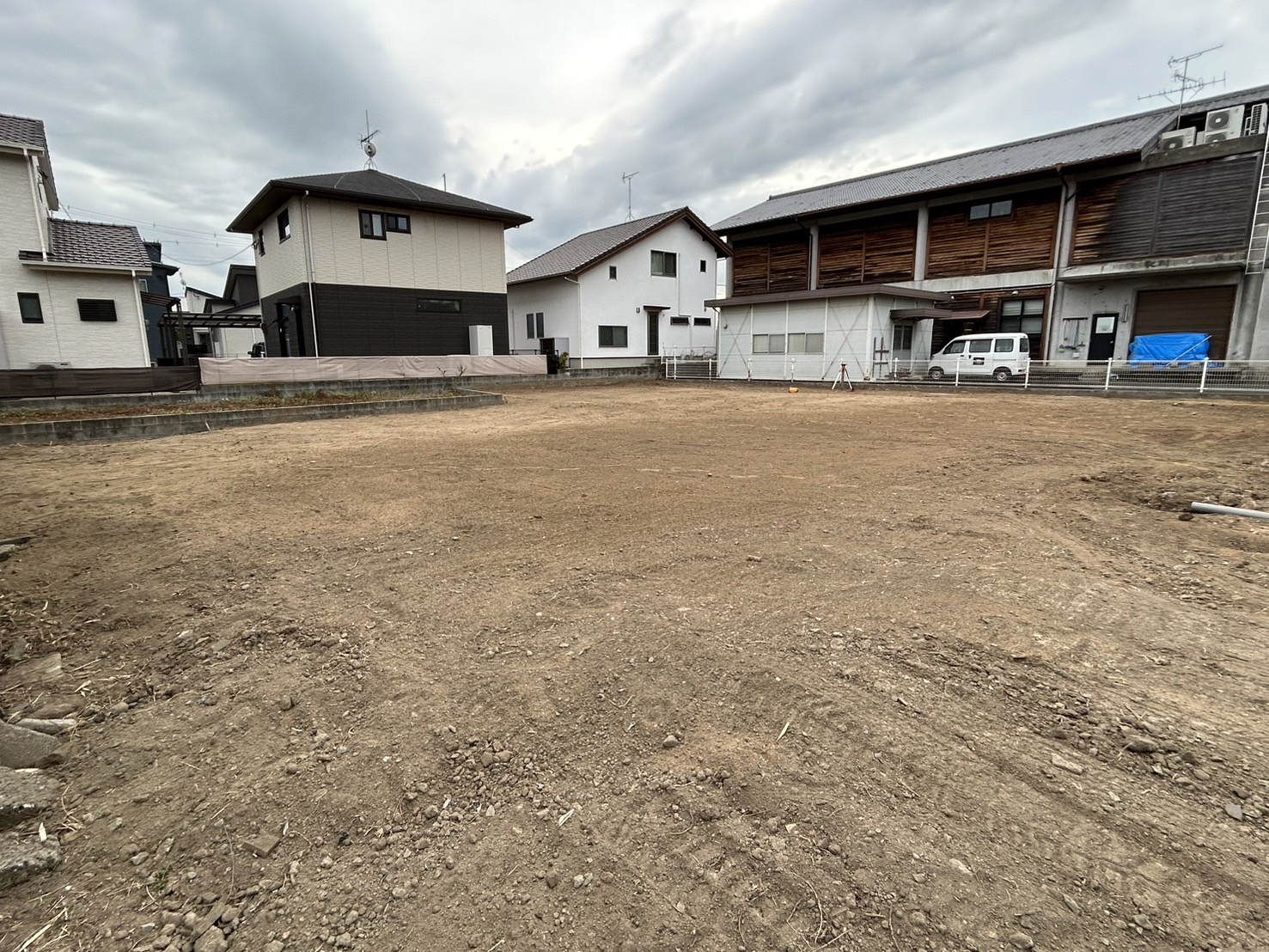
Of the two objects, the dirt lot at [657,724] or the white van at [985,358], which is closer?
the dirt lot at [657,724]

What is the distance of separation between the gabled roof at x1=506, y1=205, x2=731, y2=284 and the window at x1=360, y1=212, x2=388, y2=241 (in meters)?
6.87

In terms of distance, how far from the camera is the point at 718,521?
16.8 feet

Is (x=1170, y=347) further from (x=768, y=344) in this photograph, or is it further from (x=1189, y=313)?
(x=768, y=344)

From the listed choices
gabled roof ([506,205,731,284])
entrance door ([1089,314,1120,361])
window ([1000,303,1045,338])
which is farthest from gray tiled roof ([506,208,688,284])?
entrance door ([1089,314,1120,361])

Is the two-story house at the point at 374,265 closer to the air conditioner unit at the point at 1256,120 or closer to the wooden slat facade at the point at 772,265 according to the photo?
the wooden slat facade at the point at 772,265

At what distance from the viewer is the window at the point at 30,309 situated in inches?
665

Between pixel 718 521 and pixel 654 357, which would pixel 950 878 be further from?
pixel 654 357

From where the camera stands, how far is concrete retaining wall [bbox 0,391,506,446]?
9.75 metres

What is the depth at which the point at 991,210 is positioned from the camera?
21891 mm

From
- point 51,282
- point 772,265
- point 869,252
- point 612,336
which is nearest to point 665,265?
point 612,336

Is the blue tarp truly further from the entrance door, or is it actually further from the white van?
the white van

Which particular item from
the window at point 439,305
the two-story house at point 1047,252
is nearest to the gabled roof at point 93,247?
the window at point 439,305

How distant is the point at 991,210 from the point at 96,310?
95.1 ft

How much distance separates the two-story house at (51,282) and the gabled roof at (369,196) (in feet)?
12.6
